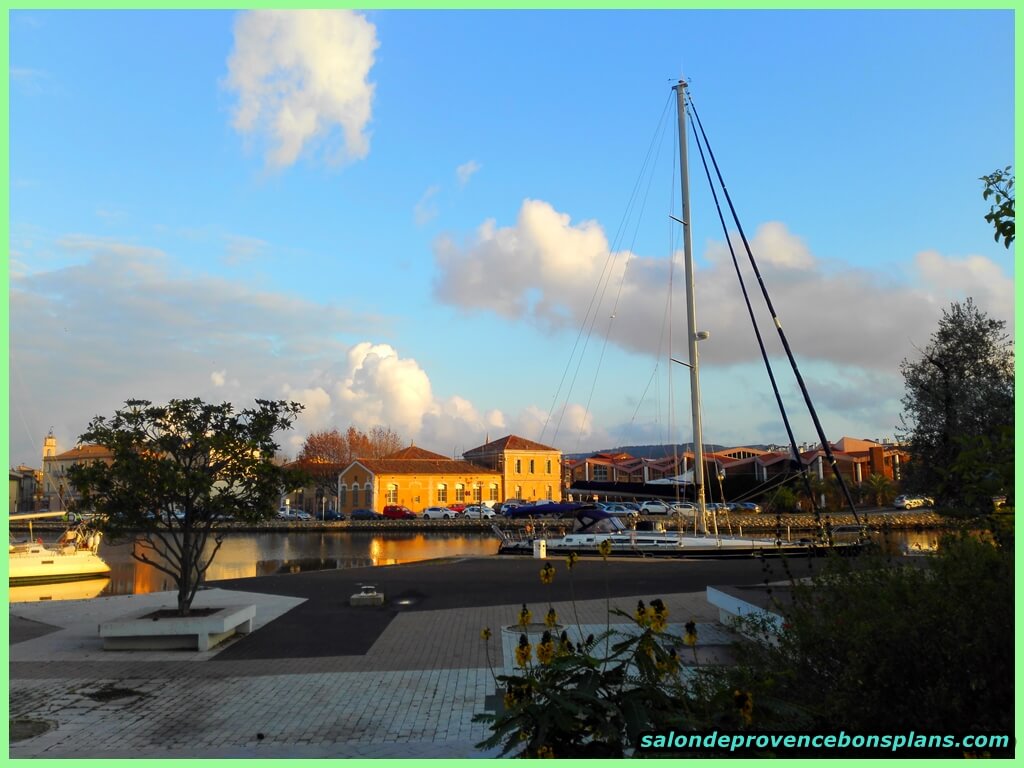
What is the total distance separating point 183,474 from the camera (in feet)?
43.1

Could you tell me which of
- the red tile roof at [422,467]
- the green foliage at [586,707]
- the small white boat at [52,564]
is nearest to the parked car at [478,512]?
the red tile roof at [422,467]

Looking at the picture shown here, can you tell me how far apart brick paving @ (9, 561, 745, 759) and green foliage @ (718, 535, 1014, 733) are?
1.71 metres

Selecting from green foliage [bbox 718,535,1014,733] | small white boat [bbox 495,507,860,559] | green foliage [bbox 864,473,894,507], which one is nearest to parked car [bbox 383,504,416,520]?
green foliage [bbox 864,473,894,507]

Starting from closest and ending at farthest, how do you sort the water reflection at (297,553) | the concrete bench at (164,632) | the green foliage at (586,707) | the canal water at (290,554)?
the green foliage at (586,707) < the concrete bench at (164,632) < the canal water at (290,554) < the water reflection at (297,553)

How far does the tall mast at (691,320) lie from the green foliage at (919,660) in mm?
20843

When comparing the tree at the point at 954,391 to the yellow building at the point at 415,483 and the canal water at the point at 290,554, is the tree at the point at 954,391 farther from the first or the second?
the yellow building at the point at 415,483

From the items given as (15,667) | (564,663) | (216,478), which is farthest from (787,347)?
(15,667)

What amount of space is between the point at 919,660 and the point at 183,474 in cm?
1113

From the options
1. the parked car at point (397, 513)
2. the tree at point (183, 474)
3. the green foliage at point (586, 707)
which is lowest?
the parked car at point (397, 513)

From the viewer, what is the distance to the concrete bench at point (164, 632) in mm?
12438

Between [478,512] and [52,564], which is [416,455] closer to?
[478,512]

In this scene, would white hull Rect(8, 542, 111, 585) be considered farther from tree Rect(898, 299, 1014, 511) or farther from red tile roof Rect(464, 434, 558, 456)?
red tile roof Rect(464, 434, 558, 456)

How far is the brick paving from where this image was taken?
7527mm

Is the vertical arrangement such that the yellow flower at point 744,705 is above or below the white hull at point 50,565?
above
